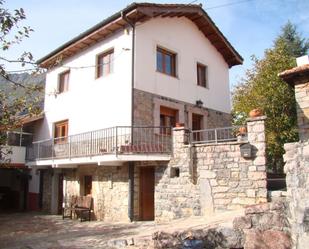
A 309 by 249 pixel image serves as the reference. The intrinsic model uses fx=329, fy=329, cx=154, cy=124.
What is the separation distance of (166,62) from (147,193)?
560 cm

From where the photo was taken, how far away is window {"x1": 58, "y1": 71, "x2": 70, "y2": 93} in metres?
16.4

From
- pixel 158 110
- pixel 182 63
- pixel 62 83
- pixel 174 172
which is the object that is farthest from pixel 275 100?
pixel 62 83

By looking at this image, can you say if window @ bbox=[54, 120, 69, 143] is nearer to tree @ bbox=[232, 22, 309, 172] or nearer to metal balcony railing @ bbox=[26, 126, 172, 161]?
metal balcony railing @ bbox=[26, 126, 172, 161]

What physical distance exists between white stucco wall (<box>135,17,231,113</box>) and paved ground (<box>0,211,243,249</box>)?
5.26 meters

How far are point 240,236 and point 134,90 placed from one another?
7.11 metres

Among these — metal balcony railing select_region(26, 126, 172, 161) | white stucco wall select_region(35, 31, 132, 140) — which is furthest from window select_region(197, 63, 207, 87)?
white stucco wall select_region(35, 31, 132, 140)

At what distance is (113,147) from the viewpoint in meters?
11.6

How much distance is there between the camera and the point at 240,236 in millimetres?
6574

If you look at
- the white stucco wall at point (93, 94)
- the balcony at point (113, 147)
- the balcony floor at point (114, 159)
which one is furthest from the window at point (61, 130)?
the balcony floor at point (114, 159)

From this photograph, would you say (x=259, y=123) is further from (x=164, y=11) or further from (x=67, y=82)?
(x=67, y=82)

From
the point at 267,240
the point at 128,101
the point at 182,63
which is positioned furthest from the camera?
the point at 182,63

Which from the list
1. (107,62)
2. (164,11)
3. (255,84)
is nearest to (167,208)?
(107,62)

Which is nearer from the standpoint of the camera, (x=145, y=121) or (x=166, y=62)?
(x=145, y=121)

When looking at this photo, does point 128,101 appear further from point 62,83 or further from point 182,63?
point 62,83
